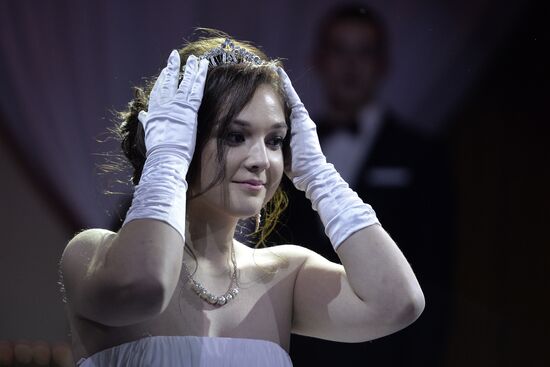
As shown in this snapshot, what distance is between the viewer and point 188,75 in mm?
1209

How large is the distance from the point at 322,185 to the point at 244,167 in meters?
0.14

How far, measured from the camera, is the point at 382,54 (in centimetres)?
179

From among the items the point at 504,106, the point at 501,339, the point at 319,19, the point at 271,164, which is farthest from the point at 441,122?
the point at 271,164

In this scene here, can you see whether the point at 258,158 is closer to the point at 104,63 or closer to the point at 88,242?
the point at 88,242

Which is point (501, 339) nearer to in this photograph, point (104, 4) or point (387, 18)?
point (387, 18)

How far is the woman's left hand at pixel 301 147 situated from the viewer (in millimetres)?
1282

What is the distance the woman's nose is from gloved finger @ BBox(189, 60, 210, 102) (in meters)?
0.11

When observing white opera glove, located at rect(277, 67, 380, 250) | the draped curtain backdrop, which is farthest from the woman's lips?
the draped curtain backdrop

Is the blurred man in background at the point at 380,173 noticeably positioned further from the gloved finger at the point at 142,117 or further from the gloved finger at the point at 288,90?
the gloved finger at the point at 142,117

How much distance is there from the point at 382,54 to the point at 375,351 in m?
0.64

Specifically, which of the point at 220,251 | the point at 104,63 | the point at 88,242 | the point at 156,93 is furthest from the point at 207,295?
the point at 104,63

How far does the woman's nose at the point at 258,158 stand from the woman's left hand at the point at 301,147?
3.9 inches

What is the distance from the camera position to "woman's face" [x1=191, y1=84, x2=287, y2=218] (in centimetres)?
119

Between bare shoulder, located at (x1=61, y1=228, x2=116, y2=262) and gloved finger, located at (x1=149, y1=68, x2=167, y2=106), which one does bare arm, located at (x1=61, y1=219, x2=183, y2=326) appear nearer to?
bare shoulder, located at (x1=61, y1=228, x2=116, y2=262)
